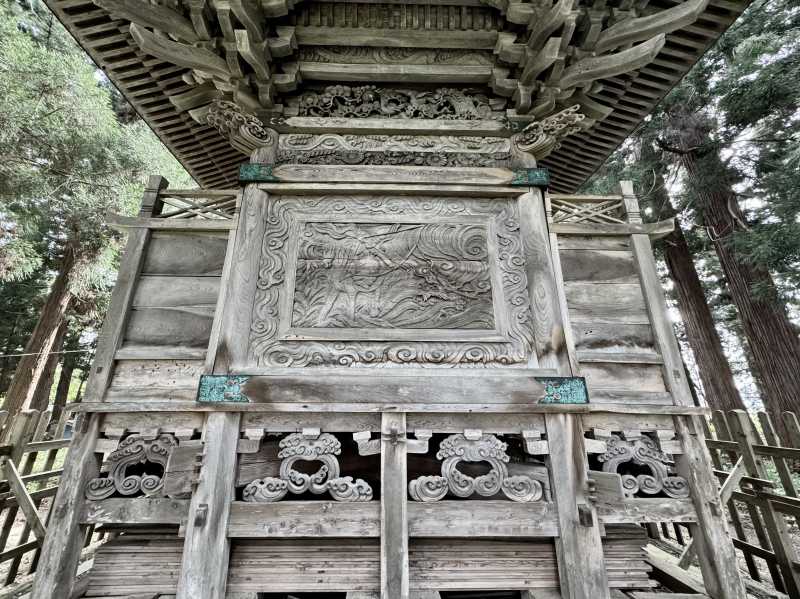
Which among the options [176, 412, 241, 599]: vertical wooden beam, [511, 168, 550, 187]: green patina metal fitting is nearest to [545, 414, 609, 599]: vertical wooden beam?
[511, 168, 550, 187]: green patina metal fitting

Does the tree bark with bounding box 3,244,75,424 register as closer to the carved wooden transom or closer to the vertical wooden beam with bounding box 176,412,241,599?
the carved wooden transom

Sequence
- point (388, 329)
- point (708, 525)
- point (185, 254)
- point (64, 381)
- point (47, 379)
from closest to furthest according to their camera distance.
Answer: point (708, 525)
point (388, 329)
point (185, 254)
point (47, 379)
point (64, 381)

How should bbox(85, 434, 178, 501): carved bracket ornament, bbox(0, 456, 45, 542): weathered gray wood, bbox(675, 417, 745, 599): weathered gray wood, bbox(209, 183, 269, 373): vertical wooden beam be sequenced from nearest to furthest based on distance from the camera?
bbox(675, 417, 745, 599): weathered gray wood, bbox(85, 434, 178, 501): carved bracket ornament, bbox(209, 183, 269, 373): vertical wooden beam, bbox(0, 456, 45, 542): weathered gray wood

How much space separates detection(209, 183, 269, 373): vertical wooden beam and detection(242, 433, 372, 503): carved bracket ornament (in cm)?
75

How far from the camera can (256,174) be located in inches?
137

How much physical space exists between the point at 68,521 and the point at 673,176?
44.8 ft

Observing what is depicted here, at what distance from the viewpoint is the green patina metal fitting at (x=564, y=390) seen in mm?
2818

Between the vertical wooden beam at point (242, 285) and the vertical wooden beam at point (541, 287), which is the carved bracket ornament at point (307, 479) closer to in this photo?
the vertical wooden beam at point (242, 285)

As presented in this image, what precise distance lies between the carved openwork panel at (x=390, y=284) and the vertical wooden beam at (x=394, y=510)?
1.73 feet

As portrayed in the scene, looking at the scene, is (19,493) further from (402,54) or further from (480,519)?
(402,54)

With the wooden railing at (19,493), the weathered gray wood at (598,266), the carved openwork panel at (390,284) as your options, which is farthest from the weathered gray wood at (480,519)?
the wooden railing at (19,493)

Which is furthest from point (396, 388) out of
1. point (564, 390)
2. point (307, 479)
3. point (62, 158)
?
point (62, 158)

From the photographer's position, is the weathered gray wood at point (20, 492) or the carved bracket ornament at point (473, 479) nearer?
the carved bracket ornament at point (473, 479)

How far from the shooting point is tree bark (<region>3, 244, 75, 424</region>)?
10.6 meters
